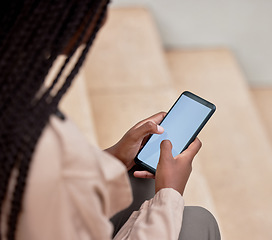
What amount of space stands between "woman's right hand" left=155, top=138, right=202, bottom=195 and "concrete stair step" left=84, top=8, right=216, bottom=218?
52 cm

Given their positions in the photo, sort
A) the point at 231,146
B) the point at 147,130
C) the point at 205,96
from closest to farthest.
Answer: the point at 147,130, the point at 205,96, the point at 231,146

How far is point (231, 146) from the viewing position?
142cm

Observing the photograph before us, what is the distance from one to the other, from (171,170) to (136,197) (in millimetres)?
92

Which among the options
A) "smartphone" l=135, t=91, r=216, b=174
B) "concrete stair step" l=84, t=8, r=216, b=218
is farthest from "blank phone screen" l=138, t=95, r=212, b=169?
"concrete stair step" l=84, t=8, r=216, b=218

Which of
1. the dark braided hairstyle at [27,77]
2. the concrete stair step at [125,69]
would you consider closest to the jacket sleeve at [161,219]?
the dark braided hairstyle at [27,77]

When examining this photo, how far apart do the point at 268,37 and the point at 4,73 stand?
149 centimetres

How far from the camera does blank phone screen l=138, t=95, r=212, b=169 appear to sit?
2.08 ft

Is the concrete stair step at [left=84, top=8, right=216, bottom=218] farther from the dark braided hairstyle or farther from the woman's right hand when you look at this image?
the dark braided hairstyle

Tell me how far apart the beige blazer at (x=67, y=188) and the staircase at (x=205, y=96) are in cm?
56

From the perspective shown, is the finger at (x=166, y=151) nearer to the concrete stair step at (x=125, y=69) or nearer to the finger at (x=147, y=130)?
the finger at (x=147, y=130)

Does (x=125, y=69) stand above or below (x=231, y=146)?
above

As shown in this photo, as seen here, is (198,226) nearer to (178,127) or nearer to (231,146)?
(178,127)

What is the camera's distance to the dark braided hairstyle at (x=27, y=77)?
391mm

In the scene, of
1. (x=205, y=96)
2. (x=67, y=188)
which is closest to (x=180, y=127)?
(x=67, y=188)
